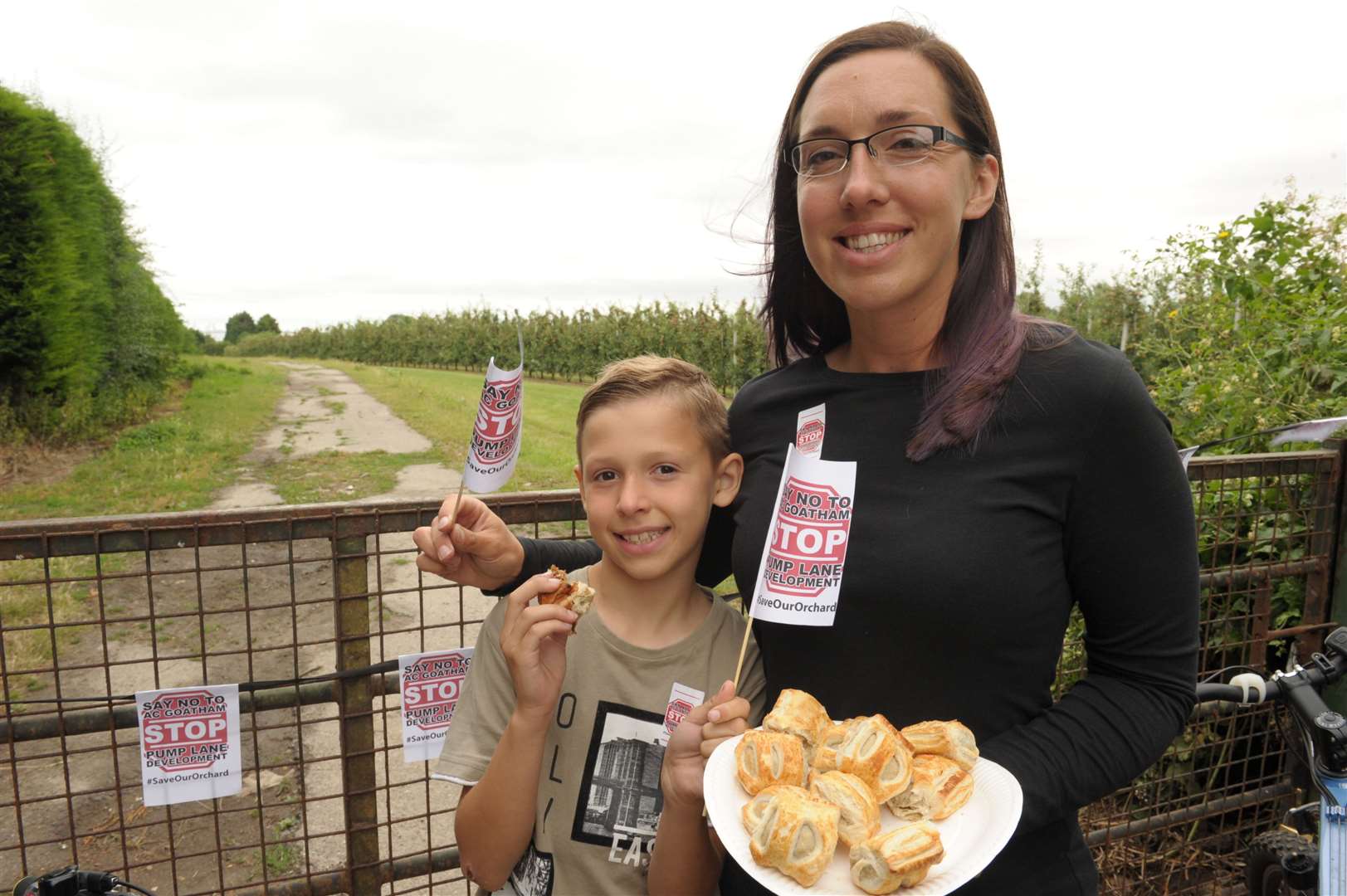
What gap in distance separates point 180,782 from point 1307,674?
9.33ft

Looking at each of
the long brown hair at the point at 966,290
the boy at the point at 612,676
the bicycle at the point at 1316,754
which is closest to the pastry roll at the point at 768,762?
the boy at the point at 612,676

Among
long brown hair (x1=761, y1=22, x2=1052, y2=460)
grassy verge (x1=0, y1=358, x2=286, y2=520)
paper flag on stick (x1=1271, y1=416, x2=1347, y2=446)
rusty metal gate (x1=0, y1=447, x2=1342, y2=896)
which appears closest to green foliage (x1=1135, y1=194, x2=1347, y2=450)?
rusty metal gate (x1=0, y1=447, x2=1342, y2=896)

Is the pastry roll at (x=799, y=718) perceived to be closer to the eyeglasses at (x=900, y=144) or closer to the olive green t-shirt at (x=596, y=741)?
the olive green t-shirt at (x=596, y=741)

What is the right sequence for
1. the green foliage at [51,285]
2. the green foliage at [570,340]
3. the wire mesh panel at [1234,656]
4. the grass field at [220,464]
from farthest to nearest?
the green foliage at [570,340], the green foliage at [51,285], the grass field at [220,464], the wire mesh panel at [1234,656]

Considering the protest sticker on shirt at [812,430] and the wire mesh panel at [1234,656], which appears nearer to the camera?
the protest sticker on shirt at [812,430]

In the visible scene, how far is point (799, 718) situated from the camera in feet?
4.54

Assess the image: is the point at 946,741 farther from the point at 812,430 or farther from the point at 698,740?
the point at 812,430

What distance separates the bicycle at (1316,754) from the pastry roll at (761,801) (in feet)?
5.08

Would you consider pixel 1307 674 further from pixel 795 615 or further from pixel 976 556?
pixel 795 615

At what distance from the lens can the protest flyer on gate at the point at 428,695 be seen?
2.10 meters

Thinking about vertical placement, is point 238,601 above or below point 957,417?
below

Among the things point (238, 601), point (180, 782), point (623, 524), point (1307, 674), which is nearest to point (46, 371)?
point (238, 601)

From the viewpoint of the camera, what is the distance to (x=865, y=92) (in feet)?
4.98

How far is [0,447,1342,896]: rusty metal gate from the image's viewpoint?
1.94 m
